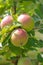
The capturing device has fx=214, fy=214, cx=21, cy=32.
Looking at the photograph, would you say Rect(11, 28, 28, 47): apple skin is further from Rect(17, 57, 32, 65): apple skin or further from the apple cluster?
Rect(17, 57, 32, 65): apple skin

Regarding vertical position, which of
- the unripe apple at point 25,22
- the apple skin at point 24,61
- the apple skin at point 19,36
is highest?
the unripe apple at point 25,22

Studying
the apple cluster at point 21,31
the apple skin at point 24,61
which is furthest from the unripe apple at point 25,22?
the apple skin at point 24,61

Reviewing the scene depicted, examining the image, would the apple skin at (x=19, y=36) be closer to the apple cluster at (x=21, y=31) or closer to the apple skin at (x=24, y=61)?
the apple cluster at (x=21, y=31)

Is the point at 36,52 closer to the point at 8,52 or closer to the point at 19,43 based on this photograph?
the point at 8,52

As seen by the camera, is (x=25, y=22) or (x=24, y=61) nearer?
(x=25, y=22)

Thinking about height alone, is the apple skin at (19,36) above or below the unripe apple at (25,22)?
below

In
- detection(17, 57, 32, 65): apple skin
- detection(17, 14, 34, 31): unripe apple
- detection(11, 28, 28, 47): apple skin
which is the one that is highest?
detection(17, 14, 34, 31): unripe apple

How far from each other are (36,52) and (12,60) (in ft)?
0.38

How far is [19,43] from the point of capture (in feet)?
2.38

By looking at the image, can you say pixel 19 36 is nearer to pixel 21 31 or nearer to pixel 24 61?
pixel 21 31

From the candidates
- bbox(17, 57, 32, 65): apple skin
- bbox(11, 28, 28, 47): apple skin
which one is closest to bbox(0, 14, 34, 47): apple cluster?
bbox(11, 28, 28, 47): apple skin

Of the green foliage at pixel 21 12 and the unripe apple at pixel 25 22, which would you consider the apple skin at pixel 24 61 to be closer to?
the green foliage at pixel 21 12

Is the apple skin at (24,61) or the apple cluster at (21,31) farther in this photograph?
the apple skin at (24,61)

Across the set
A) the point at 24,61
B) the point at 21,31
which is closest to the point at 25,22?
the point at 21,31
